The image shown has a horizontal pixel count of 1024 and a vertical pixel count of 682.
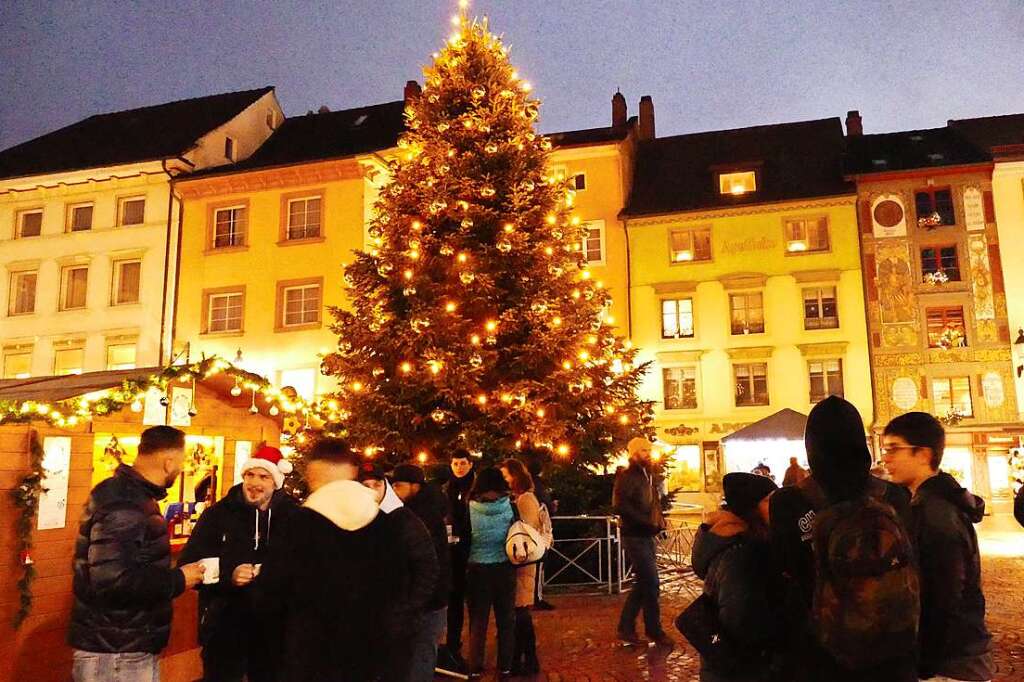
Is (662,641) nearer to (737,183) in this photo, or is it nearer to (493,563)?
(493,563)

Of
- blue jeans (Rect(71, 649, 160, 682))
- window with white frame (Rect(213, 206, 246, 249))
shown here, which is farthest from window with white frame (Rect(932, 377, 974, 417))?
blue jeans (Rect(71, 649, 160, 682))

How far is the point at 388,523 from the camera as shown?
3682mm

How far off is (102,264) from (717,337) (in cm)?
2204

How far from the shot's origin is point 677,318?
1220 inches

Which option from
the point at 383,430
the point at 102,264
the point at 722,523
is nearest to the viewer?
the point at 722,523

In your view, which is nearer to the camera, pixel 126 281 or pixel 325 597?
pixel 325 597

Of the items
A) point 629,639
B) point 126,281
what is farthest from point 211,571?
point 126,281

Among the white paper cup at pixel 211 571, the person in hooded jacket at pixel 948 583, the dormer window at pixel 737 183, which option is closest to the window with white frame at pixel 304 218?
the dormer window at pixel 737 183

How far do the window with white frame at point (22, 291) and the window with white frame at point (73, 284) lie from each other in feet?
4.12

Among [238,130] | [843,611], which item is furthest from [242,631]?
[238,130]

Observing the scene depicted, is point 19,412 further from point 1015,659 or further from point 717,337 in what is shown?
point 717,337

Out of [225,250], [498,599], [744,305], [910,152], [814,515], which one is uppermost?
[910,152]

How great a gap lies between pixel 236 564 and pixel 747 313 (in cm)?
2767

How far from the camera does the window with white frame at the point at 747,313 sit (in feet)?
99.7
